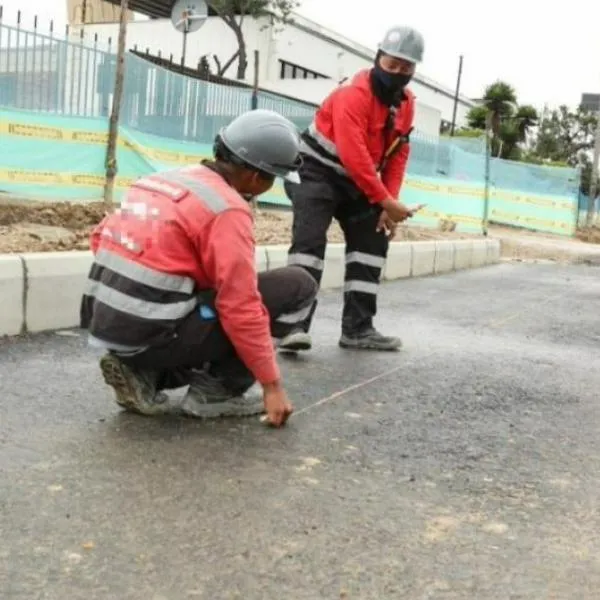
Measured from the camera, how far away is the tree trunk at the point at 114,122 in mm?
9078

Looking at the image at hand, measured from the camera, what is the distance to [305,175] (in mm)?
4992

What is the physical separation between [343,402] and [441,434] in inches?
22.1

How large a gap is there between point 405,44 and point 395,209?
85cm

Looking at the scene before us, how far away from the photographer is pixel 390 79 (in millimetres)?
4742

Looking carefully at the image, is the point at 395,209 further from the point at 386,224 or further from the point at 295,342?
the point at 295,342

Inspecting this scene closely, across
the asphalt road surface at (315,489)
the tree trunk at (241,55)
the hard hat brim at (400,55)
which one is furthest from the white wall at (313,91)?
the asphalt road surface at (315,489)

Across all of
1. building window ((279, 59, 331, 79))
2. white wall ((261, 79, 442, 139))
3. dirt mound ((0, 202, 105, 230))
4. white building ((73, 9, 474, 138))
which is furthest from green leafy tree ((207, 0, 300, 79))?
dirt mound ((0, 202, 105, 230))

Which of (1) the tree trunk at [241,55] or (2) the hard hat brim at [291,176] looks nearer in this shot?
(2) the hard hat brim at [291,176]

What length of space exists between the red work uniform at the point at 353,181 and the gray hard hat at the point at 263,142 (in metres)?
1.48

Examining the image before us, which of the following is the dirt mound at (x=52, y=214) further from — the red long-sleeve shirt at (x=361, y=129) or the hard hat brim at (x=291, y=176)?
the hard hat brim at (x=291, y=176)

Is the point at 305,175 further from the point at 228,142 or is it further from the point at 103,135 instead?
the point at 103,135

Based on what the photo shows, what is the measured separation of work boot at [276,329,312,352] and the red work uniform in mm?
321

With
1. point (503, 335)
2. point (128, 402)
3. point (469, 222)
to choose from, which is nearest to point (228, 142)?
point (128, 402)

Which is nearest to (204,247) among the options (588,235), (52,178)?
(52,178)
